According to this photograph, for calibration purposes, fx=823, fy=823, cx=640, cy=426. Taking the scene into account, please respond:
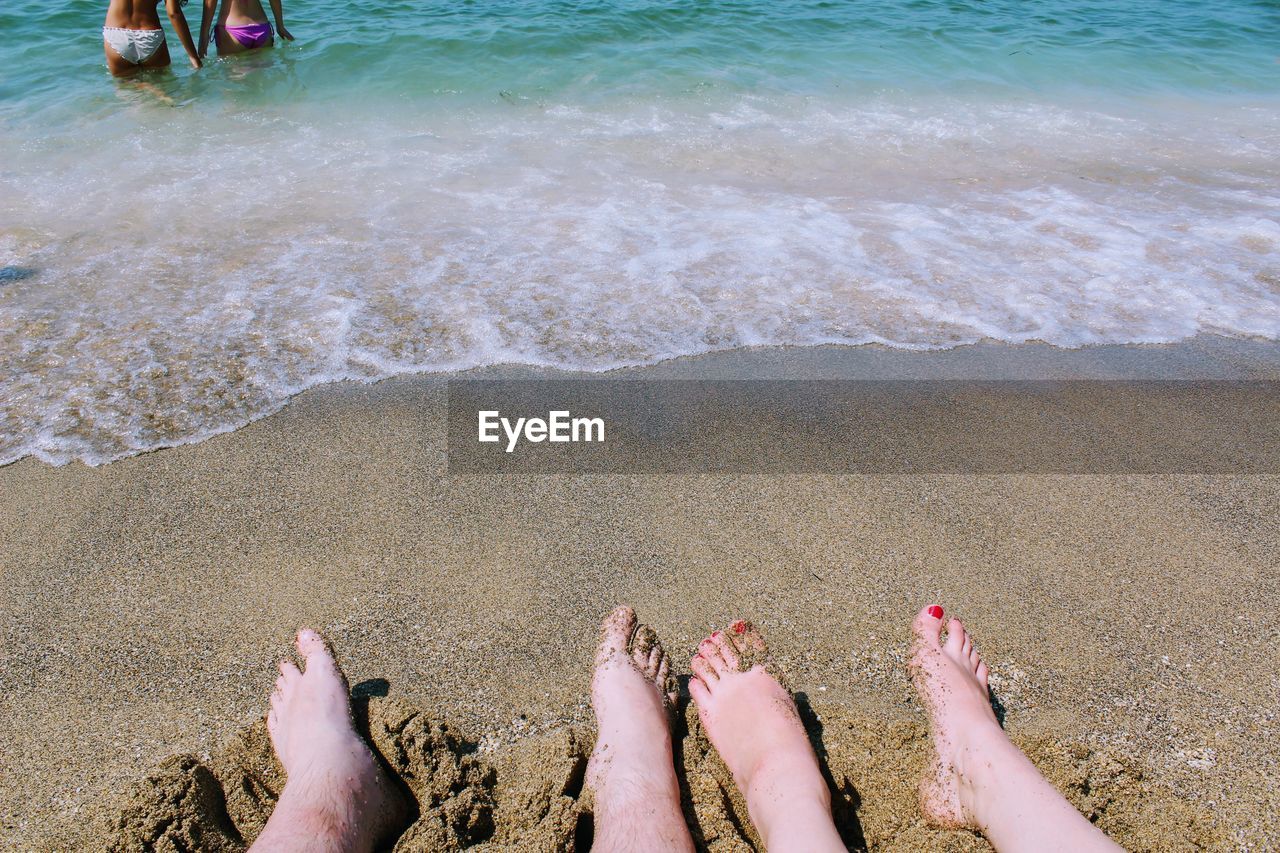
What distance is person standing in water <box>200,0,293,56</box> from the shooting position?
302 inches

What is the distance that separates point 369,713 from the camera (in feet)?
Result: 6.32

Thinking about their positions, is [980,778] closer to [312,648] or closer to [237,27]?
[312,648]

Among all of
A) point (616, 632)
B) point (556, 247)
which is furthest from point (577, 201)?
point (616, 632)

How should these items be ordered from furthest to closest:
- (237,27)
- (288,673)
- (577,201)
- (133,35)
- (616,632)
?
(237,27)
(133,35)
(577,201)
(616,632)
(288,673)

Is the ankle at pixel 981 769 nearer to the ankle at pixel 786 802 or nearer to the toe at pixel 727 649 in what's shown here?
the ankle at pixel 786 802

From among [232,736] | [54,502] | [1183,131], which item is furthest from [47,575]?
[1183,131]

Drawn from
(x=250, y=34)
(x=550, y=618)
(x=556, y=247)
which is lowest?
(x=550, y=618)

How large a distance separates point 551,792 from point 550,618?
56cm

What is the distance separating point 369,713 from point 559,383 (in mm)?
1594

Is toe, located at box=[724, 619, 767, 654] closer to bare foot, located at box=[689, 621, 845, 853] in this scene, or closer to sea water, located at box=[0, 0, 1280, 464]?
bare foot, located at box=[689, 621, 845, 853]

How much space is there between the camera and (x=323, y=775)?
170 cm

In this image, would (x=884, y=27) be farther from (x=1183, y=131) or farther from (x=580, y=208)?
(x=580, y=208)
